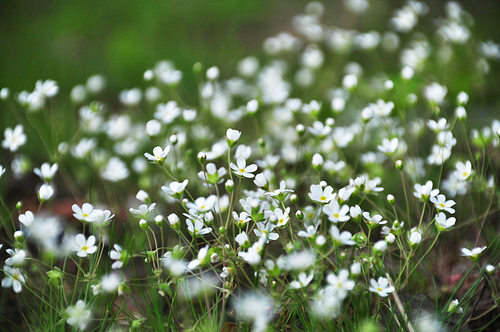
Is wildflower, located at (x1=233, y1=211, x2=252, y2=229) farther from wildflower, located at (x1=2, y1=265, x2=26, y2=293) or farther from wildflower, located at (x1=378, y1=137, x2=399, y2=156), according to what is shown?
wildflower, located at (x1=2, y1=265, x2=26, y2=293)

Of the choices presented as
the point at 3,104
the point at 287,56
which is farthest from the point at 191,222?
the point at 287,56

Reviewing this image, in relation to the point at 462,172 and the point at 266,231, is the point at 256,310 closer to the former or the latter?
the point at 266,231

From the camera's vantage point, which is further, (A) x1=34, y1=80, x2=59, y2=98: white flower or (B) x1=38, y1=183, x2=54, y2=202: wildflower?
(A) x1=34, y1=80, x2=59, y2=98: white flower

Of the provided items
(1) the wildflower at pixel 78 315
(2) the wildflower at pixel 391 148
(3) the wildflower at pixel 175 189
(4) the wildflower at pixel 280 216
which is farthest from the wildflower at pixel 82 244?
(2) the wildflower at pixel 391 148

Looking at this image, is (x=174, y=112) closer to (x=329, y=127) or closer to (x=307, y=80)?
(x=329, y=127)

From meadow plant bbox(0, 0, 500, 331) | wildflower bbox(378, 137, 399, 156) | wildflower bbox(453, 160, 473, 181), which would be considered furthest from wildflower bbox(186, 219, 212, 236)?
wildflower bbox(453, 160, 473, 181)

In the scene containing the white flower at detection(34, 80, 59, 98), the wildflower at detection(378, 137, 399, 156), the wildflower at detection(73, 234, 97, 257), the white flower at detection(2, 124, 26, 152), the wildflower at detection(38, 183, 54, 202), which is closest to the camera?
the wildflower at detection(73, 234, 97, 257)
